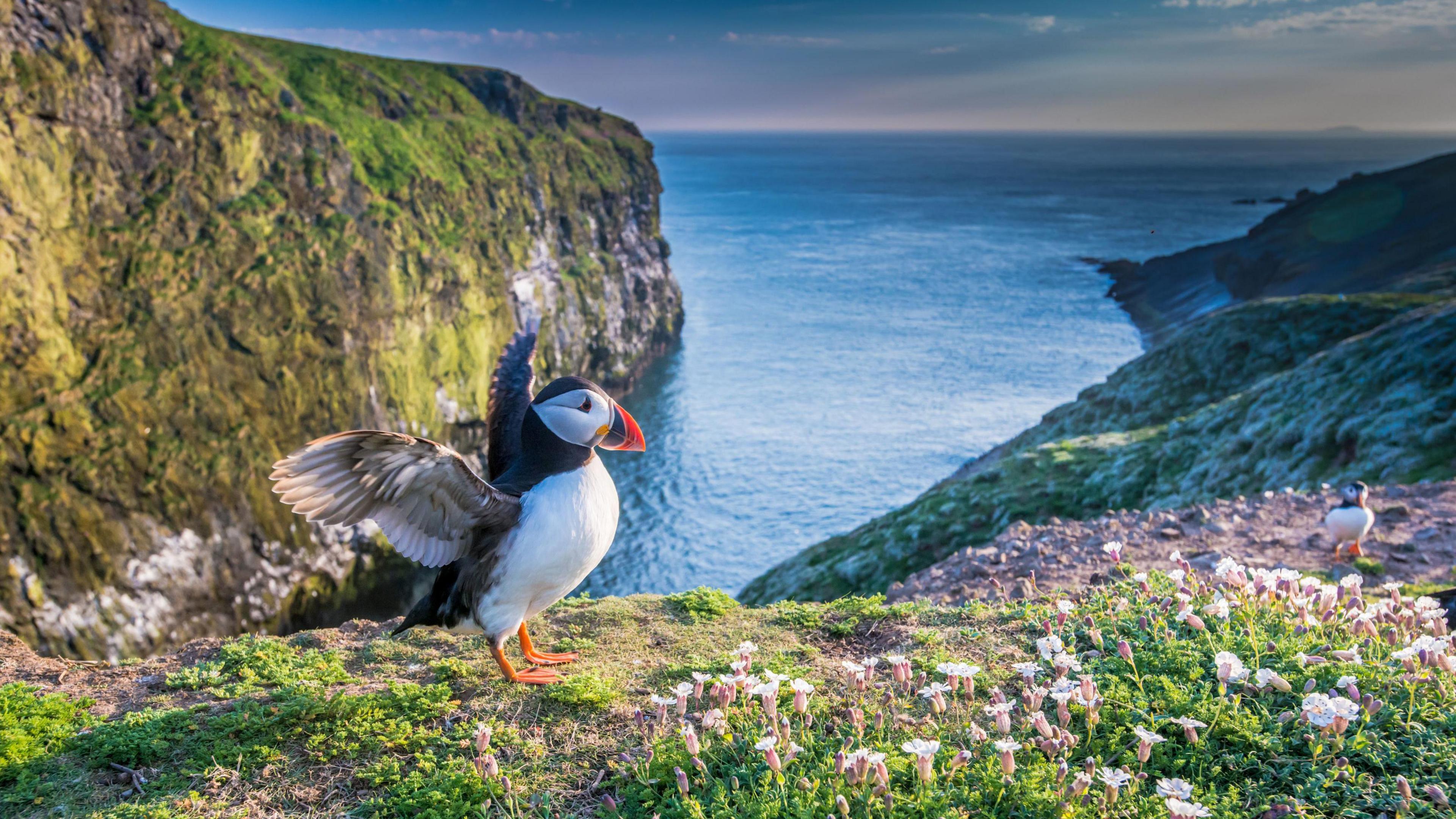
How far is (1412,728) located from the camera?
4.36 m

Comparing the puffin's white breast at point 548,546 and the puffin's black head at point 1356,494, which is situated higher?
the puffin's white breast at point 548,546

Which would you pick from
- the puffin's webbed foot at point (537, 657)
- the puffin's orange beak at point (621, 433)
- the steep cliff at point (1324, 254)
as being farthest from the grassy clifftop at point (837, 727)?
the steep cliff at point (1324, 254)

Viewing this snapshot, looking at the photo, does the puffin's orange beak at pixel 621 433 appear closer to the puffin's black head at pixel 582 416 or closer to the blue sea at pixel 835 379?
the puffin's black head at pixel 582 416

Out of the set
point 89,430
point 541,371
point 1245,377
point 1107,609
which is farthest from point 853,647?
point 541,371

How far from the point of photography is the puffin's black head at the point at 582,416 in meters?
5.67

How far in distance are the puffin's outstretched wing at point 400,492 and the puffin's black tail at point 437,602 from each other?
11cm

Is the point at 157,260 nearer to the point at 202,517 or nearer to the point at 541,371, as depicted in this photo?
the point at 202,517

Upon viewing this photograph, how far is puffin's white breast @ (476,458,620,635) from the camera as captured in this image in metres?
5.47

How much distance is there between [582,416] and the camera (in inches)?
223

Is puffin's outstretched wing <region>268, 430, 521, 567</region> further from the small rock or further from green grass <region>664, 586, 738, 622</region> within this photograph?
the small rock

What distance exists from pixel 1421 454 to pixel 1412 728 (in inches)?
455

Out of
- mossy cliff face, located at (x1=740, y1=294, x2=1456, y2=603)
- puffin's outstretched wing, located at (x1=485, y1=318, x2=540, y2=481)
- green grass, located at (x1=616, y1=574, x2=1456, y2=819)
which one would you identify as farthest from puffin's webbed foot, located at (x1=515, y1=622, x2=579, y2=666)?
mossy cliff face, located at (x1=740, y1=294, x2=1456, y2=603)

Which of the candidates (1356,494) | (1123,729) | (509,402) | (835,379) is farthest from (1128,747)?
(835,379)

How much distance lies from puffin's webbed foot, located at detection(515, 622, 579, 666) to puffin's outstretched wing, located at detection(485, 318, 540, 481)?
1.41 meters
